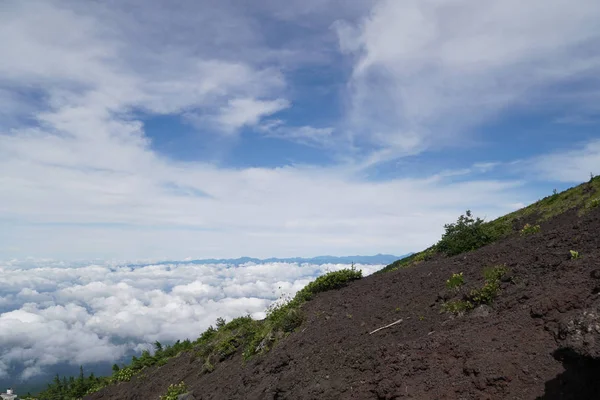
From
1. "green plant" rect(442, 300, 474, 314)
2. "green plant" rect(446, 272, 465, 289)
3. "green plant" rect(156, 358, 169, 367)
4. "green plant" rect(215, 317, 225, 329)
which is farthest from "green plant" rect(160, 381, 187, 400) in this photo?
"green plant" rect(446, 272, 465, 289)

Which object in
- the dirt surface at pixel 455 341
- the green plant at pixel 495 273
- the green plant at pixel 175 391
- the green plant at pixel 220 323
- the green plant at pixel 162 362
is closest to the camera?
the dirt surface at pixel 455 341

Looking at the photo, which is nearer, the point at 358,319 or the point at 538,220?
the point at 358,319

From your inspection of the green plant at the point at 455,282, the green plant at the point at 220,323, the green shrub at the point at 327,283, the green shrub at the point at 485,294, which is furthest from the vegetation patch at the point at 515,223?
the green plant at the point at 220,323

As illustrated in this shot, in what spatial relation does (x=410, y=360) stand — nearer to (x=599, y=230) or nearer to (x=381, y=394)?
(x=381, y=394)

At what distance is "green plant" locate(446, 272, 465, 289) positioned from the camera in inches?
483

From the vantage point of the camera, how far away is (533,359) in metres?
7.22

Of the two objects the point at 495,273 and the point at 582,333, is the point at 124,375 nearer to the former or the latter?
the point at 495,273

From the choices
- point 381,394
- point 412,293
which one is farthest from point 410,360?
point 412,293

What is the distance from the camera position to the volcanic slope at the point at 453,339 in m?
6.95

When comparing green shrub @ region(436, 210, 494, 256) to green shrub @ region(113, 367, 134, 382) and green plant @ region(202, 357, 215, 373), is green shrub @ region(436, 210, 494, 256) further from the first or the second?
green shrub @ region(113, 367, 134, 382)

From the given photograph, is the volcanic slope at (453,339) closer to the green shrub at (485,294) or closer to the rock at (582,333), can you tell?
the rock at (582,333)

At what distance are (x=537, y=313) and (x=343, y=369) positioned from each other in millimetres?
4372

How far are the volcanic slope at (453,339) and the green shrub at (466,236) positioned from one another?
3.42 metres

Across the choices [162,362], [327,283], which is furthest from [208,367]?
[162,362]
